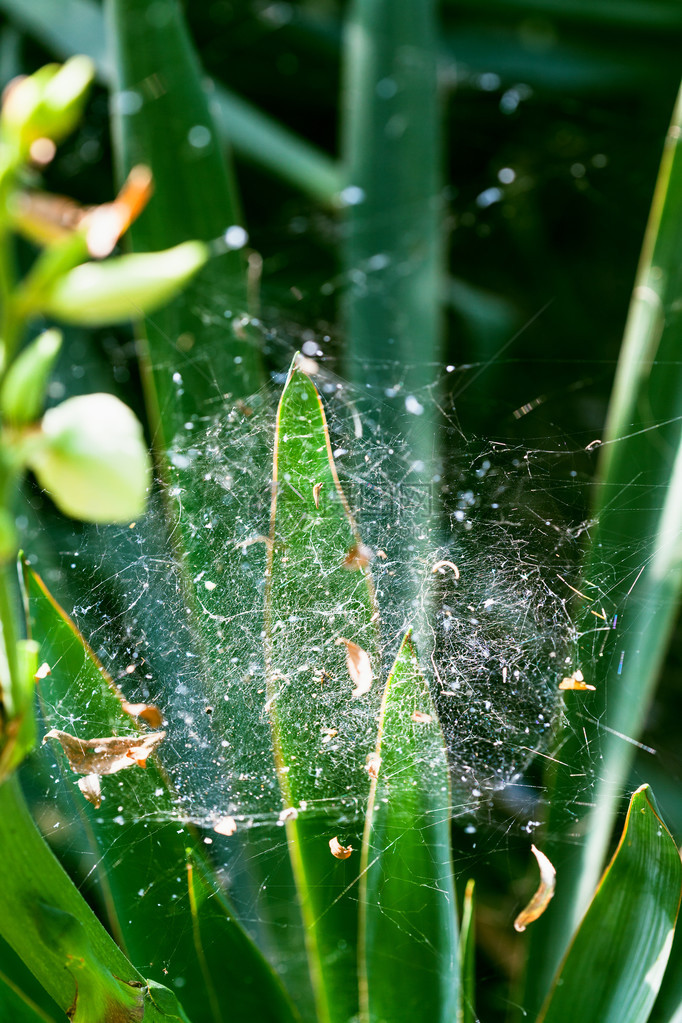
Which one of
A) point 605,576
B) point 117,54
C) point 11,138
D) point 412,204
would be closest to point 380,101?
point 412,204

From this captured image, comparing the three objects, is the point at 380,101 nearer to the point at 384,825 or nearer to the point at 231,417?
the point at 231,417

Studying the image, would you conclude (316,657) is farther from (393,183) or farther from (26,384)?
(393,183)

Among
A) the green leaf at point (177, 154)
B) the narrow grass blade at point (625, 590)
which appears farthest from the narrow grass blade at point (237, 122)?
the narrow grass blade at point (625, 590)

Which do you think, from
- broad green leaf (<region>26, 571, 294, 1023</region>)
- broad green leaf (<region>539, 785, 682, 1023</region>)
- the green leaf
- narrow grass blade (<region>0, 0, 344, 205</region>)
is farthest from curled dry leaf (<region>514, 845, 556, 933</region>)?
narrow grass blade (<region>0, 0, 344, 205</region>)

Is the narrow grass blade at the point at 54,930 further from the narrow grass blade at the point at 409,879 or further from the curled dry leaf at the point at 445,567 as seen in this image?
the curled dry leaf at the point at 445,567

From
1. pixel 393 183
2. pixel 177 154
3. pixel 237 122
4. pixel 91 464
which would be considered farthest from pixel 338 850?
pixel 237 122

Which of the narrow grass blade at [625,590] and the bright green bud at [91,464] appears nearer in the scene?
the bright green bud at [91,464]

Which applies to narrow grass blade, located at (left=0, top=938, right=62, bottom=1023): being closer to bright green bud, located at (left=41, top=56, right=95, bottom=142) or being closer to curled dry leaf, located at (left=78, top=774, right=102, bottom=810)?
curled dry leaf, located at (left=78, top=774, right=102, bottom=810)
